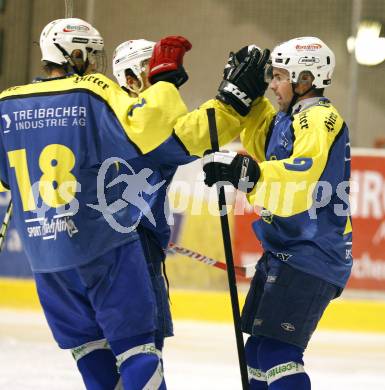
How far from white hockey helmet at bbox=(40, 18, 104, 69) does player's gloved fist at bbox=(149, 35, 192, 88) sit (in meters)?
0.25

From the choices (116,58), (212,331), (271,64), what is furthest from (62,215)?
(212,331)

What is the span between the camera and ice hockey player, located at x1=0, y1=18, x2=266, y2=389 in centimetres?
254

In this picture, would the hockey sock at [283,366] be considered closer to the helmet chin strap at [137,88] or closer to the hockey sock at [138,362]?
the hockey sock at [138,362]

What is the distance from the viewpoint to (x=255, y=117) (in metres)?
3.20

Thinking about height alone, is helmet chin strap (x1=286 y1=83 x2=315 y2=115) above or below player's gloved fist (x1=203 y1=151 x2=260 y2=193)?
above

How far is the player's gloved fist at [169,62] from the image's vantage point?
259 centimetres

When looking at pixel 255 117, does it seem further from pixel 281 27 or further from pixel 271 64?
pixel 281 27

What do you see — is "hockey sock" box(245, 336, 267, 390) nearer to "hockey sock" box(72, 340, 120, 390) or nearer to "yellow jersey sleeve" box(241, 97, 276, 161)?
"hockey sock" box(72, 340, 120, 390)

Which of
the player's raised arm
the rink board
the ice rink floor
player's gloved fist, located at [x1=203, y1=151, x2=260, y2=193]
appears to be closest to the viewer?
the player's raised arm

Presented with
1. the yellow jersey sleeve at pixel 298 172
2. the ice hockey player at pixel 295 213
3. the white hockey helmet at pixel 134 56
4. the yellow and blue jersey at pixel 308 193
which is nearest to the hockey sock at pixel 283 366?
the ice hockey player at pixel 295 213

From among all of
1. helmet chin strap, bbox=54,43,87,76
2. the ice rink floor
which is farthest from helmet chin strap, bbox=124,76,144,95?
the ice rink floor

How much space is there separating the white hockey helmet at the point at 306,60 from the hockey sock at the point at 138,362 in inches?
40.8

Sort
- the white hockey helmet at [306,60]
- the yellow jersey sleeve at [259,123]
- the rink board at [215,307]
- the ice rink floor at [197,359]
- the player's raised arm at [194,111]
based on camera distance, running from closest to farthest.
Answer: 1. the player's raised arm at [194,111]
2. the white hockey helmet at [306,60]
3. the yellow jersey sleeve at [259,123]
4. the ice rink floor at [197,359]
5. the rink board at [215,307]

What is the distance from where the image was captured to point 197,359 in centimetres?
478
